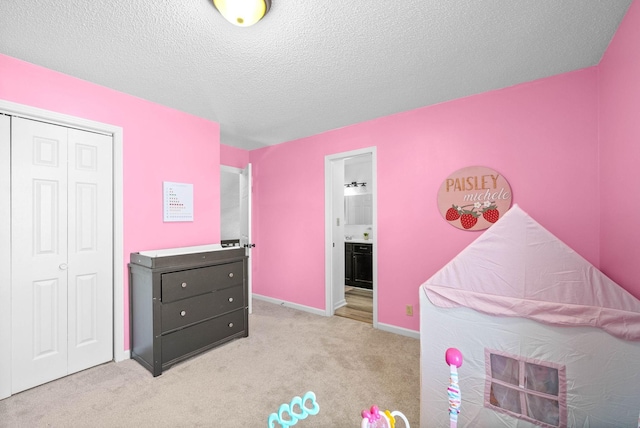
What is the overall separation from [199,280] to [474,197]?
2742 millimetres

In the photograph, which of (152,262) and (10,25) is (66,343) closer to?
(152,262)

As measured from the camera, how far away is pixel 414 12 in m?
1.58

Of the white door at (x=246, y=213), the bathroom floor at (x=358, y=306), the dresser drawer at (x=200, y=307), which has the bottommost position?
the bathroom floor at (x=358, y=306)

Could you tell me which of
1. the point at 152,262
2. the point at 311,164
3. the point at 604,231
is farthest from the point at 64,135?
the point at 604,231

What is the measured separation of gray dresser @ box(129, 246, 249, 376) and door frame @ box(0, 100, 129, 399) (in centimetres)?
10

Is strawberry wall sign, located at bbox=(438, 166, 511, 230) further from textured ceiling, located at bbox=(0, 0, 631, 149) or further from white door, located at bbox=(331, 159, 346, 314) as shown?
white door, located at bbox=(331, 159, 346, 314)

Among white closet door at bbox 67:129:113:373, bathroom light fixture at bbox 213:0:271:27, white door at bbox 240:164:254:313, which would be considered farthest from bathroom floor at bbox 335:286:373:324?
bathroom light fixture at bbox 213:0:271:27

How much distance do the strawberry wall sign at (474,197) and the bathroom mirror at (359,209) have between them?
8.44ft

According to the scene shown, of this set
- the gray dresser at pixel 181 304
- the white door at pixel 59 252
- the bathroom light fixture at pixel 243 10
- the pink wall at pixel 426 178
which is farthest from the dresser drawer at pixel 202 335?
the bathroom light fixture at pixel 243 10

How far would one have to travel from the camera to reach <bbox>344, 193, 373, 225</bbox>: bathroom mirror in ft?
17.7

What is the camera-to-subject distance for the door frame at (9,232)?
196 cm

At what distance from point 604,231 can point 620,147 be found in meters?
0.66

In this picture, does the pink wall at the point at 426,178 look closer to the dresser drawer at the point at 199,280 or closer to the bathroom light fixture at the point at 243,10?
the dresser drawer at the point at 199,280

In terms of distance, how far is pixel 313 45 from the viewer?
1865 millimetres
